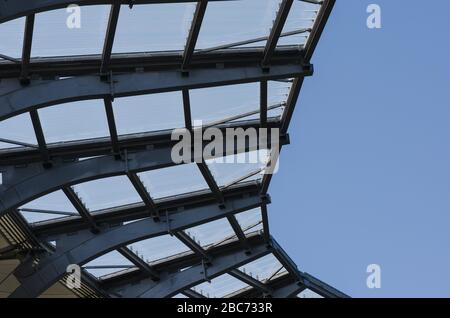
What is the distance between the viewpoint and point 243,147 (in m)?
26.4

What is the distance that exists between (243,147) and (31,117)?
22.0ft

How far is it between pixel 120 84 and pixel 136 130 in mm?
2999

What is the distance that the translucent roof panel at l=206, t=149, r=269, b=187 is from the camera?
27.2 m

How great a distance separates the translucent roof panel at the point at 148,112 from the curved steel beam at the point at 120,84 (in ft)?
3.33

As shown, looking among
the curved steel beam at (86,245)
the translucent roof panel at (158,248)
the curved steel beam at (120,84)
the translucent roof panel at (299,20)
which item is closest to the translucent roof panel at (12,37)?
the curved steel beam at (120,84)

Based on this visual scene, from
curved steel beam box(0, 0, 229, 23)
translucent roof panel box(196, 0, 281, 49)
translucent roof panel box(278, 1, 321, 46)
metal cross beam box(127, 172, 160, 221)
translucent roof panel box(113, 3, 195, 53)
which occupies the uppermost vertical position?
translucent roof panel box(278, 1, 321, 46)

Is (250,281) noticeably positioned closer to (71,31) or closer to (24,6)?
(71,31)

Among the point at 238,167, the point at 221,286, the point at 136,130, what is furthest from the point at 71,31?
the point at 221,286

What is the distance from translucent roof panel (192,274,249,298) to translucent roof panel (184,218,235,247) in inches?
114

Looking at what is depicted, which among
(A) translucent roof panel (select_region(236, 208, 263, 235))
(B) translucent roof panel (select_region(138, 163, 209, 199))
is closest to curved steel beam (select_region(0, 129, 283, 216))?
(B) translucent roof panel (select_region(138, 163, 209, 199))

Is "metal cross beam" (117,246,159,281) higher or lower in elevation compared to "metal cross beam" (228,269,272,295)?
lower

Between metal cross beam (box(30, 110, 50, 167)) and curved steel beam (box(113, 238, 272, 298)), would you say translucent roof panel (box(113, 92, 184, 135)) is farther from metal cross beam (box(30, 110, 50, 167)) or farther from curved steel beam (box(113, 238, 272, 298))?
curved steel beam (box(113, 238, 272, 298))

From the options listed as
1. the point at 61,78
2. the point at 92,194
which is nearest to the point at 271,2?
the point at 61,78
